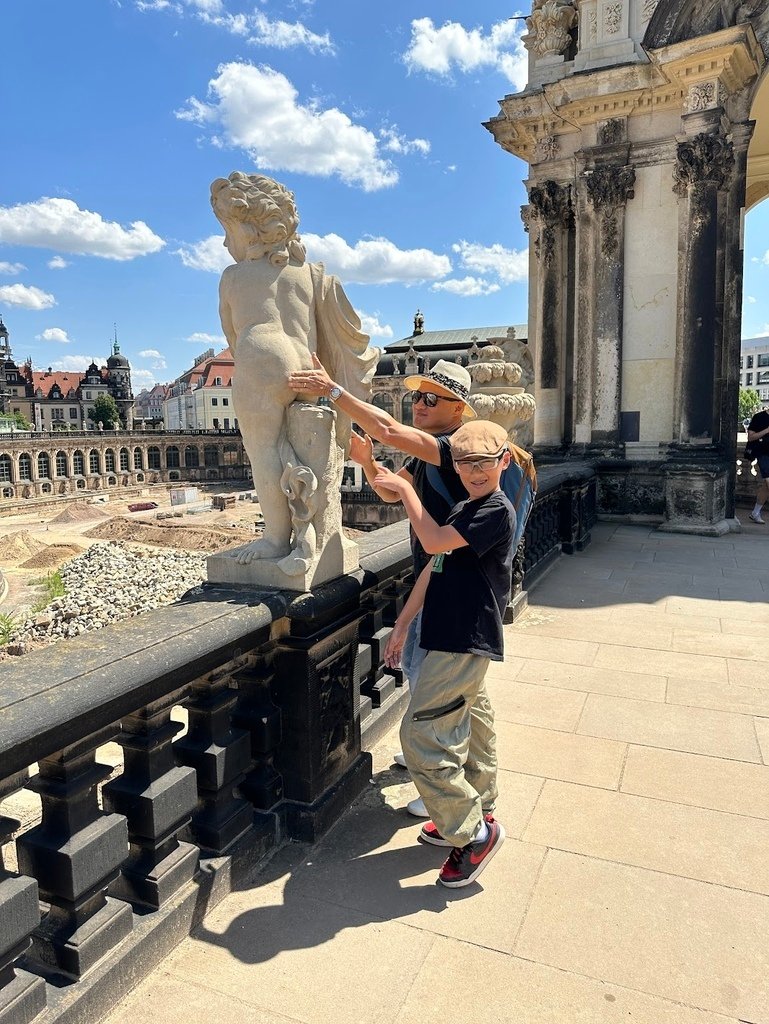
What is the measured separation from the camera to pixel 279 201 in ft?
9.77

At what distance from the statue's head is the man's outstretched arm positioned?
0.54 meters

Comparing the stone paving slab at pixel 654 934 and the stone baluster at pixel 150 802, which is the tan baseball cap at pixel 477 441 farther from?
the stone paving slab at pixel 654 934

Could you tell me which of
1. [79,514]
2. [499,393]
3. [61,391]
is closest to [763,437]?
[499,393]

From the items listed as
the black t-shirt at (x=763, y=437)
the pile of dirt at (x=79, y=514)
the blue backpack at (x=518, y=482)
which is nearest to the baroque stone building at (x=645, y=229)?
the black t-shirt at (x=763, y=437)

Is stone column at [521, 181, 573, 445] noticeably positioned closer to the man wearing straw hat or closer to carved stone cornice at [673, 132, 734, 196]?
carved stone cornice at [673, 132, 734, 196]

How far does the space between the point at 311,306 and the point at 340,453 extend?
26.5 inches

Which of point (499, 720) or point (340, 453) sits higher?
point (340, 453)

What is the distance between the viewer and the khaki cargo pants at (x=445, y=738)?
2.70 m

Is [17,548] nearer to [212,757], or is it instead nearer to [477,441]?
[212,757]

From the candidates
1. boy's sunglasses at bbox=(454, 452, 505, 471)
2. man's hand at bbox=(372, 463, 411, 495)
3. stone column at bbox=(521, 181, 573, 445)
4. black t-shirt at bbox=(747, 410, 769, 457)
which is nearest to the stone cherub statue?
man's hand at bbox=(372, 463, 411, 495)

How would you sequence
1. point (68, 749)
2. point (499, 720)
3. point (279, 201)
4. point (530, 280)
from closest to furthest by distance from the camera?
1. point (68, 749)
2. point (279, 201)
3. point (499, 720)
4. point (530, 280)

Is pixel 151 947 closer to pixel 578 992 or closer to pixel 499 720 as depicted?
pixel 578 992

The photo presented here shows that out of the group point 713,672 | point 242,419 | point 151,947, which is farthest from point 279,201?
point 713,672

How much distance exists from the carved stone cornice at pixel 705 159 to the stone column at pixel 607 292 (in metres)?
0.87
